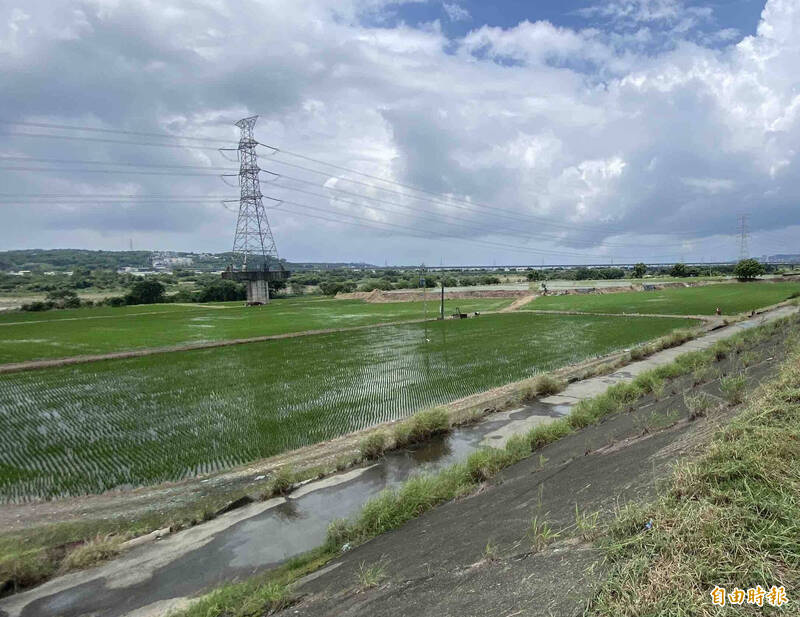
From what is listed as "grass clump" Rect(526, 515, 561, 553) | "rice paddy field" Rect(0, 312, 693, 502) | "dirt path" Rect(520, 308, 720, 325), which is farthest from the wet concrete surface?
"dirt path" Rect(520, 308, 720, 325)

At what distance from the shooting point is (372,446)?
14.0 metres

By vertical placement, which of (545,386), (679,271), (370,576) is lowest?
(545,386)

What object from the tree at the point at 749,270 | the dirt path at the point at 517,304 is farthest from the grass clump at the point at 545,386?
the tree at the point at 749,270

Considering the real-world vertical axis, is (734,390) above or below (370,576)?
above

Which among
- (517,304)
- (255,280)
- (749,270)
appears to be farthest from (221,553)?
(749,270)

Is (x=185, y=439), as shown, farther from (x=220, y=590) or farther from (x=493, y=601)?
(x=493, y=601)

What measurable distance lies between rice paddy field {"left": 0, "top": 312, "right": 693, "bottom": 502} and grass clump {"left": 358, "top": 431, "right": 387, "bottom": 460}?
2.05 m

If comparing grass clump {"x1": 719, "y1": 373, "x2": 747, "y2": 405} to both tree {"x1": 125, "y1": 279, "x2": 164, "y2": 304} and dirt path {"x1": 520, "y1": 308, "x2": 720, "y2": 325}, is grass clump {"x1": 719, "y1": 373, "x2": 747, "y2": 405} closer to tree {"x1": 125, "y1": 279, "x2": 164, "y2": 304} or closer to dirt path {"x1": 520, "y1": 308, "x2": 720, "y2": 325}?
dirt path {"x1": 520, "y1": 308, "x2": 720, "y2": 325}

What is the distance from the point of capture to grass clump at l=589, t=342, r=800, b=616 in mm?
3492

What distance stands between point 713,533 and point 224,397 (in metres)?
19.9

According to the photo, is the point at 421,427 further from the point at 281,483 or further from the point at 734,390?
the point at 734,390

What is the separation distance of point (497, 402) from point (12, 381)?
25.3m

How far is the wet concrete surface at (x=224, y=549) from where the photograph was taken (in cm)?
811

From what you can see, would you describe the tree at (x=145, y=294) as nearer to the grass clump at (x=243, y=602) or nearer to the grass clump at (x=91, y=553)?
the grass clump at (x=91, y=553)
